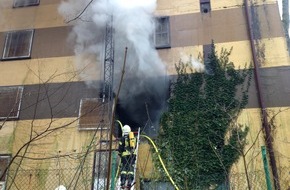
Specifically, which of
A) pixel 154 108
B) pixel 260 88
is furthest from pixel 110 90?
pixel 260 88

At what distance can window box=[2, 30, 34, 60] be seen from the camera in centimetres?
1156

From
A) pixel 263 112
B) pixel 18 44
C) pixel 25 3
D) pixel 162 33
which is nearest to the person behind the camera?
pixel 263 112

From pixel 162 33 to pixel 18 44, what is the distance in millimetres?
5240

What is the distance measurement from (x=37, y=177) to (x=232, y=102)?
20.1ft

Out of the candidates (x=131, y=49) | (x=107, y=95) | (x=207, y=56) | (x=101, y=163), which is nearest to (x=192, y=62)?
(x=207, y=56)

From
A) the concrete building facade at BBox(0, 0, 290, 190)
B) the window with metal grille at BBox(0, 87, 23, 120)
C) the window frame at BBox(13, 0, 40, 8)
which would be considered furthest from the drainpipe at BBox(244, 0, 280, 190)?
the window frame at BBox(13, 0, 40, 8)

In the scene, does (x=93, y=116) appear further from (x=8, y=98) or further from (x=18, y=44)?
(x=18, y=44)

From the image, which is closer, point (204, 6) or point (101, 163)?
point (101, 163)

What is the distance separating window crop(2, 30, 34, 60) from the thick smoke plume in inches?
64.6

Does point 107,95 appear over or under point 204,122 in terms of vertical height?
over

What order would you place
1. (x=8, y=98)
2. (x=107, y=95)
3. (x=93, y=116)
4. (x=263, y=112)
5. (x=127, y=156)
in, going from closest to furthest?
(x=127, y=156), (x=263, y=112), (x=93, y=116), (x=107, y=95), (x=8, y=98)

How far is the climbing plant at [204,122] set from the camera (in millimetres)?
8731

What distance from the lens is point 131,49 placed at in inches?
430

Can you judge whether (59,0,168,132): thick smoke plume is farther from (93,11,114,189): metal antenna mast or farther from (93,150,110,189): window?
(93,150,110,189): window
